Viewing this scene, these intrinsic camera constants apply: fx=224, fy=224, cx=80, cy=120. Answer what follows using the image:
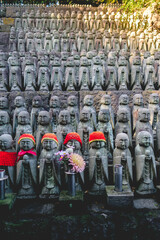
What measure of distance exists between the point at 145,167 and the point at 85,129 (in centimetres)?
130

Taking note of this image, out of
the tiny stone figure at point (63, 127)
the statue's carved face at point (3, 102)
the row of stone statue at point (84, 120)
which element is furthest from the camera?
the statue's carved face at point (3, 102)

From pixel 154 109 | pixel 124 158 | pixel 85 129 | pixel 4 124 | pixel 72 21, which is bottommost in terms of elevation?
pixel 124 158

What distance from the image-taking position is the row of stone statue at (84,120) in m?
4.14

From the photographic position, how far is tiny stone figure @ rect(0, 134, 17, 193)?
3.42 metres

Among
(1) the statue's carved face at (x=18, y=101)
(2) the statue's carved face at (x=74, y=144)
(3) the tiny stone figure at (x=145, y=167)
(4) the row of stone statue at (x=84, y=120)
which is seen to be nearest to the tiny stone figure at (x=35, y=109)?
→ (4) the row of stone statue at (x=84, y=120)

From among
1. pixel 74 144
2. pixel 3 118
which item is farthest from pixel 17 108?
pixel 74 144

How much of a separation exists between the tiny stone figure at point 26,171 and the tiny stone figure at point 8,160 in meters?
0.12

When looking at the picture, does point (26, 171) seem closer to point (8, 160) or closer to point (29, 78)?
point (8, 160)

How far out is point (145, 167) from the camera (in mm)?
3469

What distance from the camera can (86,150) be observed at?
4270mm

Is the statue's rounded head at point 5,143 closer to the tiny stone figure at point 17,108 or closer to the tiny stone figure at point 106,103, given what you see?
the tiny stone figure at point 17,108

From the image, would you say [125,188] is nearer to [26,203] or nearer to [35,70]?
[26,203]

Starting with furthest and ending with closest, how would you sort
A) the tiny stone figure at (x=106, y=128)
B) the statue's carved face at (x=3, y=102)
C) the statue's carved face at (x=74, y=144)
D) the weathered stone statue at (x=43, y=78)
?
1. the weathered stone statue at (x=43, y=78)
2. the statue's carved face at (x=3, y=102)
3. the tiny stone figure at (x=106, y=128)
4. the statue's carved face at (x=74, y=144)

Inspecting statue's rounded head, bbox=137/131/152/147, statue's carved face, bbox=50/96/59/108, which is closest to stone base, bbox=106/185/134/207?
statue's rounded head, bbox=137/131/152/147
